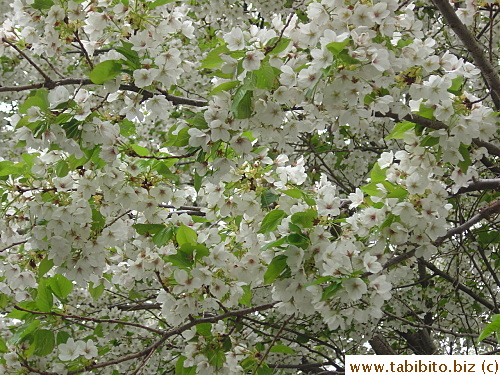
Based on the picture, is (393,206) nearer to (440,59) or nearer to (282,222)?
(282,222)

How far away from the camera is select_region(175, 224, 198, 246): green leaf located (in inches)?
109

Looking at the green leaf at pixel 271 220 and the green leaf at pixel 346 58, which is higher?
the green leaf at pixel 346 58

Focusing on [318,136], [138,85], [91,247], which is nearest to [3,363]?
[91,247]

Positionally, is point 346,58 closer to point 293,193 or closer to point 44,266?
point 293,193

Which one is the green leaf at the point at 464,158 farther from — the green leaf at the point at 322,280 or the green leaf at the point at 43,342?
the green leaf at the point at 43,342

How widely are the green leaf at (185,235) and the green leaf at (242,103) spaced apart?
771 mm

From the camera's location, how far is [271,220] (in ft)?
8.73

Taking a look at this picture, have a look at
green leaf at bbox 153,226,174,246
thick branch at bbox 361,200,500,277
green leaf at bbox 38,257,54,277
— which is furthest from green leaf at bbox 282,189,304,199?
green leaf at bbox 38,257,54,277

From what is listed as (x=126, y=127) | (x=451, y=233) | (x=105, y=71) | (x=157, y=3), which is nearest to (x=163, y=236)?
(x=126, y=127)

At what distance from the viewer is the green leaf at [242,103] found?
223 centimetres

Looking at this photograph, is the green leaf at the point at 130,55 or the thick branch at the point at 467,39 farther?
the thick branch at the point at 467,39

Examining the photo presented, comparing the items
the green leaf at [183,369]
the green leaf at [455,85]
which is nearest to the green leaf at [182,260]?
the green leaf at [183,369]

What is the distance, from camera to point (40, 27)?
2.54 m

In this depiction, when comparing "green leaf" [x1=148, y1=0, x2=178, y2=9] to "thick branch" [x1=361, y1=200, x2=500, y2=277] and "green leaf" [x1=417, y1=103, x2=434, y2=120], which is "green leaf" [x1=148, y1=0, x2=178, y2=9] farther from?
"thick branch" [x1=361, y1=200, x2=500, y2=277]
